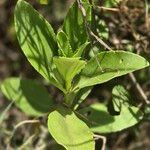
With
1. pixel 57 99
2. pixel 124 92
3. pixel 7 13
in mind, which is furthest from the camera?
pixel 7 13

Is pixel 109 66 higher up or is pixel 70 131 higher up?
pixel 109 66

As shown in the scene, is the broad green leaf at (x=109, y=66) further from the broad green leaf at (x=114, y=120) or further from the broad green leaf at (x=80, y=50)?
the broad green leaf at (x=114, y=120)

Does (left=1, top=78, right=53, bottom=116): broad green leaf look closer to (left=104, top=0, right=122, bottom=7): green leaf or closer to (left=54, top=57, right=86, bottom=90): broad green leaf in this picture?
(left=54, top=57, right=86, bottom=90): broad green leaf

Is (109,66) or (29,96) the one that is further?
(29,96)

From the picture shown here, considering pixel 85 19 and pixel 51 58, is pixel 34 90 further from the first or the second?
pixel 85 19

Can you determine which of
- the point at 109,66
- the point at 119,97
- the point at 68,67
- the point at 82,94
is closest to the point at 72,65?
the point at 68,67

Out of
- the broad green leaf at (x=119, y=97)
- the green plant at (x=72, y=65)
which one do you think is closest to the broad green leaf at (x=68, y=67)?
the green plant at (x=72, y=65)

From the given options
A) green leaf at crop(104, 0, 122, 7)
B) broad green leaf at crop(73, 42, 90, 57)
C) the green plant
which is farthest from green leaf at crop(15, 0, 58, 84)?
green leaf at crop(104, 0, 122, 7)

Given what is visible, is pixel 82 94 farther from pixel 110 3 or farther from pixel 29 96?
pixel 110 3

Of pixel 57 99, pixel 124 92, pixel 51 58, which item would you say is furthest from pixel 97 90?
pixel 51 58
